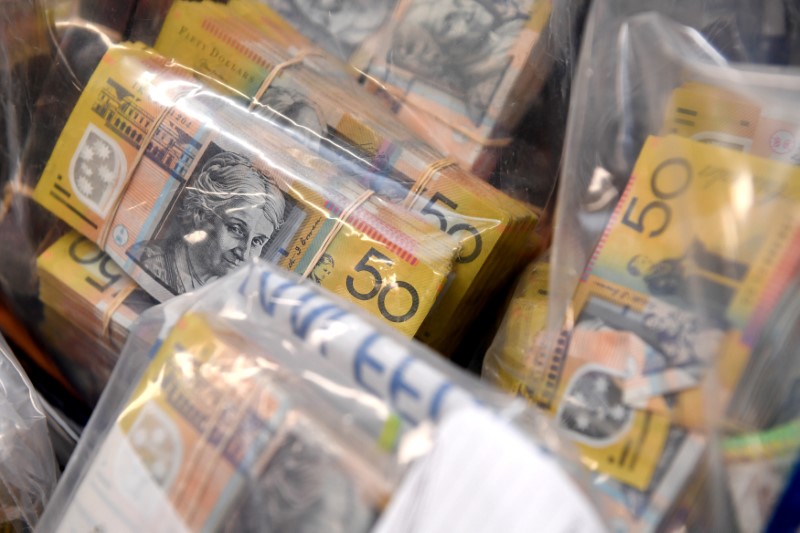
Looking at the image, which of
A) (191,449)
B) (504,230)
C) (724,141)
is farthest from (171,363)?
(724,141)

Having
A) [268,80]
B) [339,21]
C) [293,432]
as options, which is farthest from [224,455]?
[339,21]

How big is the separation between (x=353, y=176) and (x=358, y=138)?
2.4 inches

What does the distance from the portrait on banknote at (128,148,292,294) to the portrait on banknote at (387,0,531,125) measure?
269 mm

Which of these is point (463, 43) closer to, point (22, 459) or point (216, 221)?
point (216, 221)

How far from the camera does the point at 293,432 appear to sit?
1.47 ft

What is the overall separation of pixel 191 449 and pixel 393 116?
21.0 inches

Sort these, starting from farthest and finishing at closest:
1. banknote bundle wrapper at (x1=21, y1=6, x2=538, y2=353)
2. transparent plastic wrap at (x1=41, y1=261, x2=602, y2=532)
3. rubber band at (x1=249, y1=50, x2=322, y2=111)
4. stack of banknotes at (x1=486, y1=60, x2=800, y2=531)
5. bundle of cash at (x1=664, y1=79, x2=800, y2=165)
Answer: rubber band at (x1=249, y1=50, x2=322, y2=111) → banknote bundle wrapper at (x1=21, y1=6, x2=538, y2=353) → bundle of cash at (x1=664, y1=79, x2=800, y2=165) → stack of banknotes at (x1=486, y1=60, x2=800, y2=531) → transparent plastic wrap at (x1=41, y1=261, x2=602, y2=532)

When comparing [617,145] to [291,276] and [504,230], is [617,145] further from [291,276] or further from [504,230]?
[291,276]

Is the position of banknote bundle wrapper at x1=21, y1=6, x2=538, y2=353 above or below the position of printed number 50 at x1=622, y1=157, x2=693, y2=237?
below

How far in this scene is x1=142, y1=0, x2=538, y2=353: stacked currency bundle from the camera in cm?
77

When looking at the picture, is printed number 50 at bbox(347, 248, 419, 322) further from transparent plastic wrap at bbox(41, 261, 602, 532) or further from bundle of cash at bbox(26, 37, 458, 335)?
transparent plastic wrap at bbox(41, 261, 602, 532)

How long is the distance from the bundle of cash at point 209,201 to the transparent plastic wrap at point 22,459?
0.16 m

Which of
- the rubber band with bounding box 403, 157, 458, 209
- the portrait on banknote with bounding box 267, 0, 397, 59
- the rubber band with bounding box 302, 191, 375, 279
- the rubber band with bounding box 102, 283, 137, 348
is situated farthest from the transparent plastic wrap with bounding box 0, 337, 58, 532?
the portrait on banknote with bounding box 267, 0, 397, 59

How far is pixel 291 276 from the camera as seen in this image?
56cm
